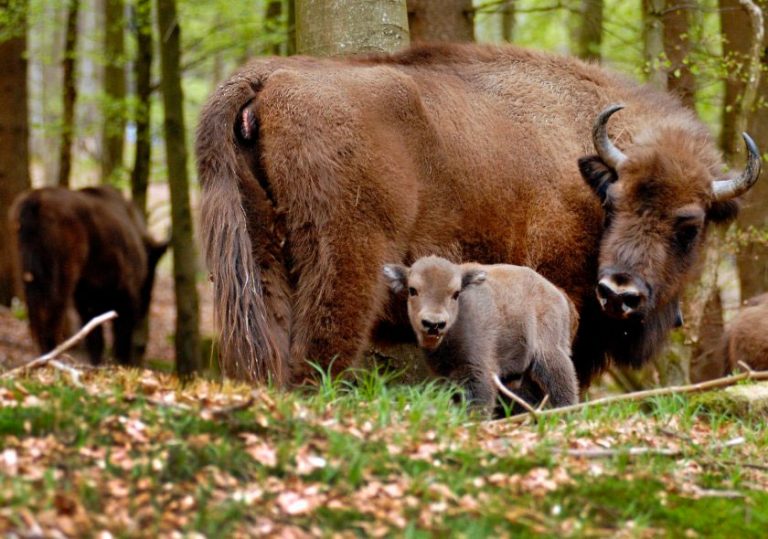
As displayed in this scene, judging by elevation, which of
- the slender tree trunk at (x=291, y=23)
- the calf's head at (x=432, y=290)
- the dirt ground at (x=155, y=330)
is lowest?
the dirt ground at (x=155, y=330)

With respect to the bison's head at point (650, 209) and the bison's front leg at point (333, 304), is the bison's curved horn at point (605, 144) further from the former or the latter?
the bison's front leg at point (333, 304)

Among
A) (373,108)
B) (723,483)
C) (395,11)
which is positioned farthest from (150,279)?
(723,483)

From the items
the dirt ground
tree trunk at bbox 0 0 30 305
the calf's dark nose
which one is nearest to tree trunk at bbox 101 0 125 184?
tree trunk at bbox 0 0 30 305

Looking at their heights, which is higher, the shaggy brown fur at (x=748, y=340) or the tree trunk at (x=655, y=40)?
the tree trunk at (x=655, y=40)

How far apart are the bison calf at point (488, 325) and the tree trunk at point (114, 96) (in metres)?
10.1

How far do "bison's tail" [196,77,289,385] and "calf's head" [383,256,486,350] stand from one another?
0.83 metres

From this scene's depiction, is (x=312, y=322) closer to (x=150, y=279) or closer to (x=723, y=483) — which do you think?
(x=723, y=483)

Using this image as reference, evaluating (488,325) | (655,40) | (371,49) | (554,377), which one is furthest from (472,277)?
(655,40)

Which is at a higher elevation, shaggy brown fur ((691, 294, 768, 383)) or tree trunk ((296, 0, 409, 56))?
tree trunk ((296, 0, 409, 56))

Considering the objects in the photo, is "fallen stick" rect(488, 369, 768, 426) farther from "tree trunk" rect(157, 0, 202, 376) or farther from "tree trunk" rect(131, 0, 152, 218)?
"tree trunk" rect(131, 0, 152, 218)

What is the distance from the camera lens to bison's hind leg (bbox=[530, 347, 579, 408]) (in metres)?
6.61

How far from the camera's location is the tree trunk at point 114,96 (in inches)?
622

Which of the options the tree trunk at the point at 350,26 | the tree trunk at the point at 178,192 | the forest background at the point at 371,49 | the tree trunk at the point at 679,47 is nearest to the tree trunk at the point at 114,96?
the forest background at the point at 371,49

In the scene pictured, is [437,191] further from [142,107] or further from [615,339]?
[142,107]
